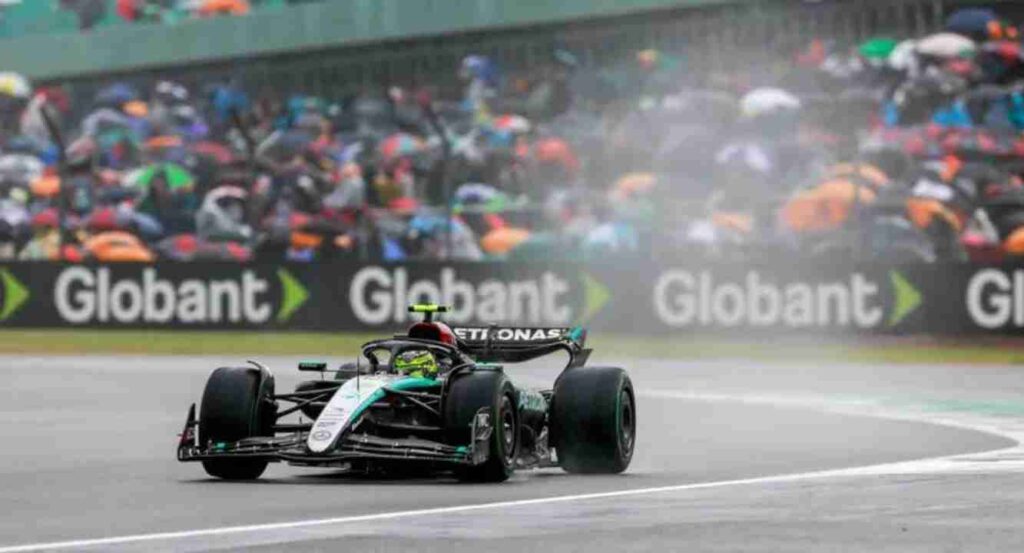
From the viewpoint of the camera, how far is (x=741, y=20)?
1848 inches

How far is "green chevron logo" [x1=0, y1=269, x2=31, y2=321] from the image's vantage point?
41656 millimetres

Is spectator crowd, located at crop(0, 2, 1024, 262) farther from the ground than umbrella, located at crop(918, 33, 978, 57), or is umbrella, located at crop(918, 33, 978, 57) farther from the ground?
umbrella, located at crop(918, 33, 978, 57)

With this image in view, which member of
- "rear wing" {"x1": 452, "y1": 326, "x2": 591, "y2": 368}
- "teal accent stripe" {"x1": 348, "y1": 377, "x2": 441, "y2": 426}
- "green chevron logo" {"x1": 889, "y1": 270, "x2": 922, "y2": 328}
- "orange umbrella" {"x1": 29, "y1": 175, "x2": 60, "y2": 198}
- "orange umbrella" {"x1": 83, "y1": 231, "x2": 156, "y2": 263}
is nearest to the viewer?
"teal accent stripe" {"x1": 348, "y1": 377, "x2": 441, "y2": 426}

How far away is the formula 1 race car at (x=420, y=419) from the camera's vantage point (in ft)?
45.2

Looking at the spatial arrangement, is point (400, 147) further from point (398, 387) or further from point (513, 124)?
point (398, 387)

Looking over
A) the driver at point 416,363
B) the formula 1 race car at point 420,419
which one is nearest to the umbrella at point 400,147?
the formula 1 race car at point 420,419

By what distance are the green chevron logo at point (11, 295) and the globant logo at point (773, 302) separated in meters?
11.2

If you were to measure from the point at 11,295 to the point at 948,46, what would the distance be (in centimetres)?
1755

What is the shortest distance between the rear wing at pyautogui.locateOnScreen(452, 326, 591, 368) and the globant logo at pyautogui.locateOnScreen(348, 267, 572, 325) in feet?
71.7

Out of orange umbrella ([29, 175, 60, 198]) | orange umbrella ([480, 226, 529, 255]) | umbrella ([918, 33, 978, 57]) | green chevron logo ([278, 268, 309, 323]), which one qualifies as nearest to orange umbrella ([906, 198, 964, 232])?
umbrella ([918, 33, 978, 57])

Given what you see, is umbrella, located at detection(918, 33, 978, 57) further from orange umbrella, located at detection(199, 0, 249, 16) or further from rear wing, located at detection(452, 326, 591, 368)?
rear wing, located at detection(452, 326, 591, 368)

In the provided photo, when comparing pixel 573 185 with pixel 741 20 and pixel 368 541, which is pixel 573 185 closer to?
pixel 741 20

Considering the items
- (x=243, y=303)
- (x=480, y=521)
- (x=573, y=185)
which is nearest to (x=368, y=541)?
(x=480, y=521)

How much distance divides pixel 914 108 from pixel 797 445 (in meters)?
27.7
